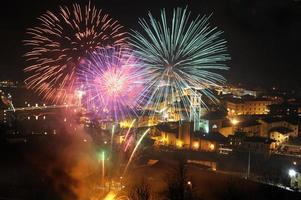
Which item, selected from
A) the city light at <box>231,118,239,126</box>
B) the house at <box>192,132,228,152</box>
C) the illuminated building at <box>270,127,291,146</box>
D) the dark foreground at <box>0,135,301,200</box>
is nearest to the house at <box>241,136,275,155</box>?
the house at <box>192,132,228,152</box>

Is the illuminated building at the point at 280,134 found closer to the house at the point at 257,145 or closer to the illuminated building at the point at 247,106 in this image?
the house at the point at 257,145

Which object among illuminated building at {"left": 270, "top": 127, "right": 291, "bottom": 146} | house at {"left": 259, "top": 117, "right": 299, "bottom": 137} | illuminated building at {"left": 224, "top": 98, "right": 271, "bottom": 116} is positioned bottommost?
illuminated building at {"left": 270, "top": 127, "right": 291, "bottom": 146}

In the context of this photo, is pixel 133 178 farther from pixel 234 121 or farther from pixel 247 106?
pixel 247 106

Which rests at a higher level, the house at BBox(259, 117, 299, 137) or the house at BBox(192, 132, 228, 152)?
the house at BBox(259, 117, 299, 137)

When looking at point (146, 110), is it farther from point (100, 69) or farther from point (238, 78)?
point (238, 78)

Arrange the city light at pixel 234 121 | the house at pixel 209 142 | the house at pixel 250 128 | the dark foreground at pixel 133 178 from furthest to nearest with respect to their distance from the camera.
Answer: the city light at pixel 234 121 < the house at pixel 250 128 < the house at pixel 209 142 < the dark foreground at pixel 133 178

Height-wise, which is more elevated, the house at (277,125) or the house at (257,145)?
the house at (277,125)

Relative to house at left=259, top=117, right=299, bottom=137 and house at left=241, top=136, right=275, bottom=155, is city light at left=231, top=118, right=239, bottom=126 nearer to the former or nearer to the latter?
house at left=259, top=117, right=299, bottom=137

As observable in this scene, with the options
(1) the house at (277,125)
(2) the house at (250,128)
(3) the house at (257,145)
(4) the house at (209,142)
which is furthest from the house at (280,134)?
(4) the house at (209,142)

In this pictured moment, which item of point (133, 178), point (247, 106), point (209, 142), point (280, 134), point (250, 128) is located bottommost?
point (133, 178)

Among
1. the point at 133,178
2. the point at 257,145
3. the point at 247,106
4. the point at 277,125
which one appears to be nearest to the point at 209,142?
the point at 257,145

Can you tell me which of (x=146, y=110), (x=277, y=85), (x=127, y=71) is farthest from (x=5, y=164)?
(x=277, y=85)
